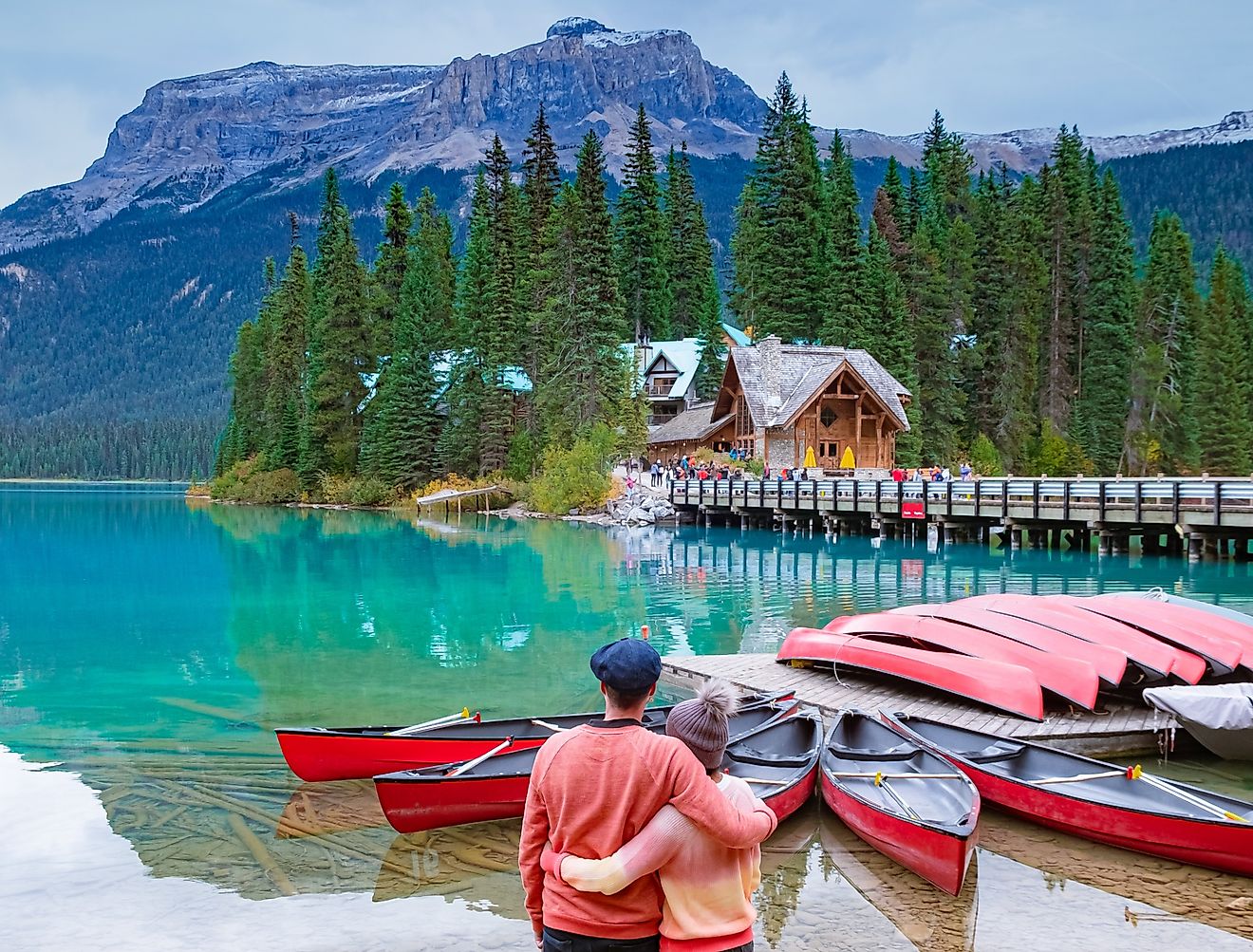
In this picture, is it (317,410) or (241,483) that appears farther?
(241,483)

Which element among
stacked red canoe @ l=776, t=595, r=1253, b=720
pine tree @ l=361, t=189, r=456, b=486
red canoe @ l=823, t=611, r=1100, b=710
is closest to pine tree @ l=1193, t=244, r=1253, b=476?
pine tree @ l=361, t=189, r=456, b=486

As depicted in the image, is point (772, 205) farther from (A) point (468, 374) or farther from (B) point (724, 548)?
(B) point (724, 548)

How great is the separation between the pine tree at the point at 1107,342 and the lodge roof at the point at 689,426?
23.9m

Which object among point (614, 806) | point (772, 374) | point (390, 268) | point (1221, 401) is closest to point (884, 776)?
point (614, 806)

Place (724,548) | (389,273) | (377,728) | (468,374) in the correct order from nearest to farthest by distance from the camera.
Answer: (377,728) < (724,548) < (468,374) < (389,273)

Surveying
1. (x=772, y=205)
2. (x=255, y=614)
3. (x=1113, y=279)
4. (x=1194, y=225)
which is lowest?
(x=255, y=614)

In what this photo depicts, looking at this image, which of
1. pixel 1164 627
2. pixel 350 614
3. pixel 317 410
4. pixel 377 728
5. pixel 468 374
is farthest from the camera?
pixel 317 410

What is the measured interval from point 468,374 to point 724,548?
31.3 meters

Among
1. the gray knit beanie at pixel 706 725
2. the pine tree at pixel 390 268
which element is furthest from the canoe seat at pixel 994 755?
the pine tree at pixel 390 268

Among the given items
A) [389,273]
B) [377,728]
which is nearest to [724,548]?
[377,728]

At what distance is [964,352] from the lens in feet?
225

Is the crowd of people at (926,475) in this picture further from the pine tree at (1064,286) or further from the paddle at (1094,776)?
the paddle at (1094,776)

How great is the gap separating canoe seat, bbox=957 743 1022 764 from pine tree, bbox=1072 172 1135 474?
63146 millimetres

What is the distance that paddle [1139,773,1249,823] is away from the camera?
8662 millimetres
